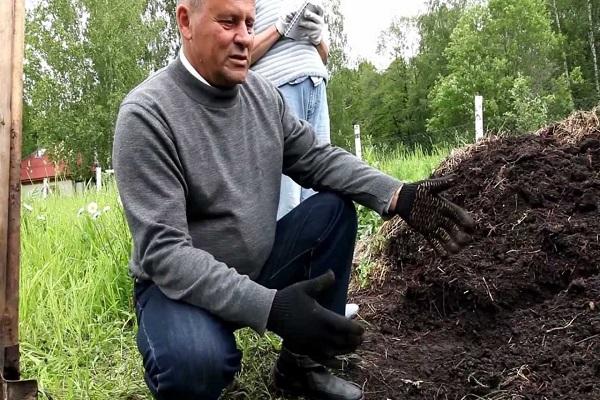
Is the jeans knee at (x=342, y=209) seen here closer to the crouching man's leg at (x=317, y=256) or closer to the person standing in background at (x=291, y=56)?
the crouching man's leg at (x=317, y=256)

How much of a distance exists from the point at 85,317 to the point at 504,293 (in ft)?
5.73

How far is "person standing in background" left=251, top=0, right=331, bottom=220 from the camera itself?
106 inches

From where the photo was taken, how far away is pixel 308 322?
1.59m

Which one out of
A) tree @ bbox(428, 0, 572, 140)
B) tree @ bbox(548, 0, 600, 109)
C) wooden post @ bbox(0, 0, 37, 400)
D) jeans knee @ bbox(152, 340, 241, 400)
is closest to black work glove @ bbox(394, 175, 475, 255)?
jeans knee @ bbox(152, 340, 241, 400)

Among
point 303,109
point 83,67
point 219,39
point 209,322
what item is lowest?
point 209,322

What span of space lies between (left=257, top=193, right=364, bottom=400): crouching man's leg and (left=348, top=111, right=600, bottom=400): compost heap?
0.19m

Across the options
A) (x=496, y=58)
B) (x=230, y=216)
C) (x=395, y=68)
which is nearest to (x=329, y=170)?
(x=230, y=216)

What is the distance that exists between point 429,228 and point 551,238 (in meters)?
1.03

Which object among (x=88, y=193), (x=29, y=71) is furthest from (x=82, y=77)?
(x=88, y=193)

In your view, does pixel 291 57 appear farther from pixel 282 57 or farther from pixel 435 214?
pixel 435 214

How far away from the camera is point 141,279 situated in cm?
189

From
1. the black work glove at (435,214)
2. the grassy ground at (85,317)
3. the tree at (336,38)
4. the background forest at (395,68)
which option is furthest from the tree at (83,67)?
the black work glove at (435,214)

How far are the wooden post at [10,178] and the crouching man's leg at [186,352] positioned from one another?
34cm

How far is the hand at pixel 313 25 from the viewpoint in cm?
269
